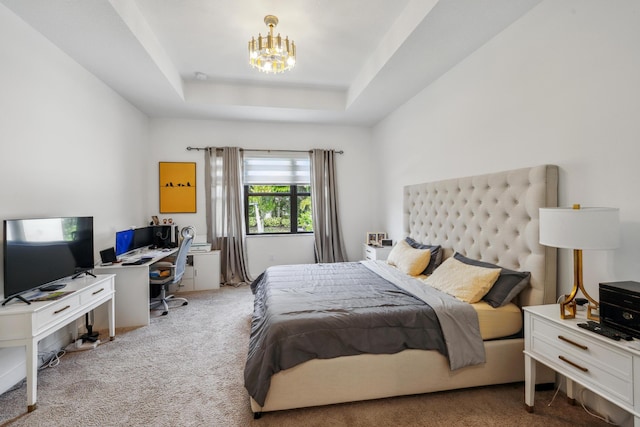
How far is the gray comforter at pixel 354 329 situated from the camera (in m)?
1.75

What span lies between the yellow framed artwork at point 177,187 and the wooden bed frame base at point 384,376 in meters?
3.69

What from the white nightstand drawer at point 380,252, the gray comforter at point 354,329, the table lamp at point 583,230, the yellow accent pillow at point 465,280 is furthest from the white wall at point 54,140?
the table lamp at point 583,230

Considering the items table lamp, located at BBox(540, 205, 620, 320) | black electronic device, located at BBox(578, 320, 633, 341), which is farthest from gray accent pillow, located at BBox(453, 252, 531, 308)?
black electronic device, located at BBox(578, 320, 633, 341)

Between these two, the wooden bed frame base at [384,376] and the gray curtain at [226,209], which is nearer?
the wooden bed frame base at [384,376]

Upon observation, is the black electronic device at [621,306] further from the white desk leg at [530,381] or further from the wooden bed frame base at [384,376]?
the wooden bed frame base at [384,376]

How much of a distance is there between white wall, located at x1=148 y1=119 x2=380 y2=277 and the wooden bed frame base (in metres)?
3.18

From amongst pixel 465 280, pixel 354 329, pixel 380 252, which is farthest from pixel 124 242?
pixel 465 280

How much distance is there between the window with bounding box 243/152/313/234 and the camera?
4969mm

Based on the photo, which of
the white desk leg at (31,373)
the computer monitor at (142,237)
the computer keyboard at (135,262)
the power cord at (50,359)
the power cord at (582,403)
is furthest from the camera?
the computer monitor at (142,237)

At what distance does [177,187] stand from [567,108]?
4.83 metres

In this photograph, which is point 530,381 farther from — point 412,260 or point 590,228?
point 412,260

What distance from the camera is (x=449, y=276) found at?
2.45 meters

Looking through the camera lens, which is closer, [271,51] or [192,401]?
[192,401]

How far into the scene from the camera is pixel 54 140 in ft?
8.43
